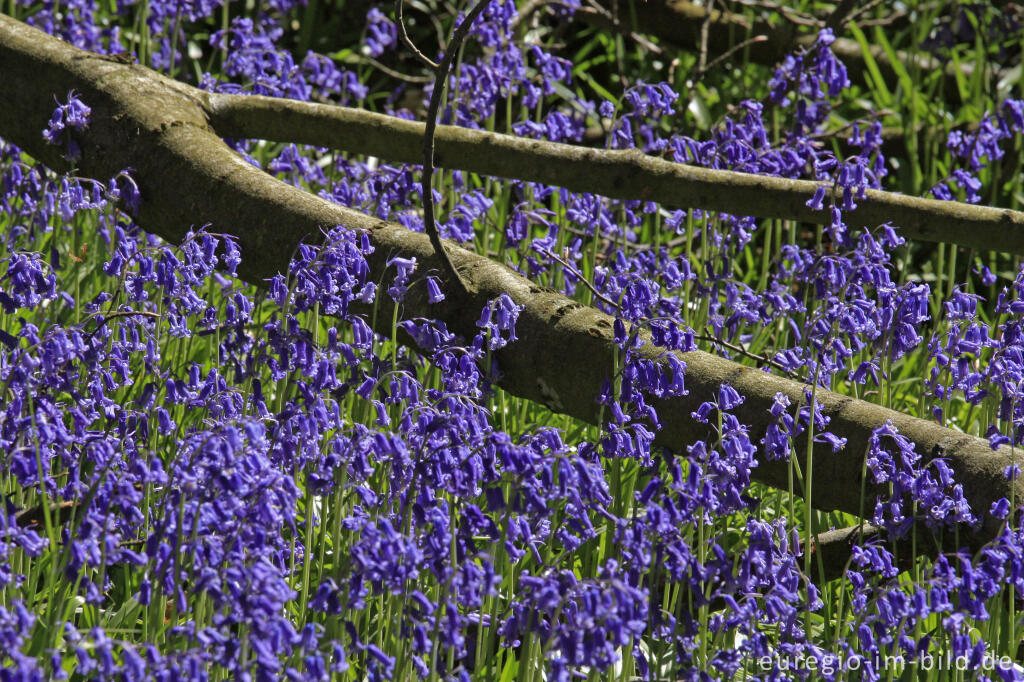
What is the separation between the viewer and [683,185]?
341cm

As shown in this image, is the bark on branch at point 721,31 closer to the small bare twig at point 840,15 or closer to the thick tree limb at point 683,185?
the small bare twig at point 840,15

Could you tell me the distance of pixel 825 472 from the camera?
297 cm

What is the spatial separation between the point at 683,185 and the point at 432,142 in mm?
821

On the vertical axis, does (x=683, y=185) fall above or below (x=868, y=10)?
below

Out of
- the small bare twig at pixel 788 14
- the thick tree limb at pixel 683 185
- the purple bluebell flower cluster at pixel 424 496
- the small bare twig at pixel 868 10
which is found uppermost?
the small bare twig at pixel 868 10

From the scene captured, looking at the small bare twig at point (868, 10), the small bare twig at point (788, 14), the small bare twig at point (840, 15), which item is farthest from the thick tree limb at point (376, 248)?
the small bare twig at point (868, 10)

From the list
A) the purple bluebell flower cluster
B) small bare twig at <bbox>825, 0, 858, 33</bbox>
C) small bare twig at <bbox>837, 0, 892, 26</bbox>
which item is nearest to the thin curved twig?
the purple bluebell flower cluster

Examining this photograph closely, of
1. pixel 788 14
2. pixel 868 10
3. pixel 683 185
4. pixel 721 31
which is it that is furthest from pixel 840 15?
pixel 683 185

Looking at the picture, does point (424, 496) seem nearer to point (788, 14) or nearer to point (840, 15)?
point (840, 15)

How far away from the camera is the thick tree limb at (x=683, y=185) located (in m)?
3.38

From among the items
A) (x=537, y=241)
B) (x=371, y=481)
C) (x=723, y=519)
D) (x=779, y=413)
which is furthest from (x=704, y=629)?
(x=537, y=241)

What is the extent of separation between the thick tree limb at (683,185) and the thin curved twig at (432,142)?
487 millimetres

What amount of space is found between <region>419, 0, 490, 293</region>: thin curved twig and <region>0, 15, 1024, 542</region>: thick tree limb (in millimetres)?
66

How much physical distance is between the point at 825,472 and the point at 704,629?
68cm
